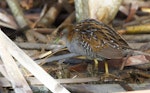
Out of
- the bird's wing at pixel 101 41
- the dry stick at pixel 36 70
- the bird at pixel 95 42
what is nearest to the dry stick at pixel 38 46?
the bird at pixel 95 42

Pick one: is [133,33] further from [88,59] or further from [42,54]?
[42,54]

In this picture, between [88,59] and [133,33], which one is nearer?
[88,59]

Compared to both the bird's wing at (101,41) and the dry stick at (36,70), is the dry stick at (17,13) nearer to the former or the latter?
the bird's wing at (101,41)

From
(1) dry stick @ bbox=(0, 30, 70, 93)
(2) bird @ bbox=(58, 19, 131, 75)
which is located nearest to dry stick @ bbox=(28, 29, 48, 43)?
(2) bird @ bbox=(58, 19, 131, 75)

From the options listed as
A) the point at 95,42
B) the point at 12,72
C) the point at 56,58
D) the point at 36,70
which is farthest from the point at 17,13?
the point at 36,70

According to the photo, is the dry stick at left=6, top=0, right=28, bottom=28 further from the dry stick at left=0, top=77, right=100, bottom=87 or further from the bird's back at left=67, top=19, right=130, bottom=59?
the dry stick at left=0, top=77, right=100, bottom=87

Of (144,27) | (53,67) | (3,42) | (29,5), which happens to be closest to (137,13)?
(144,27)
